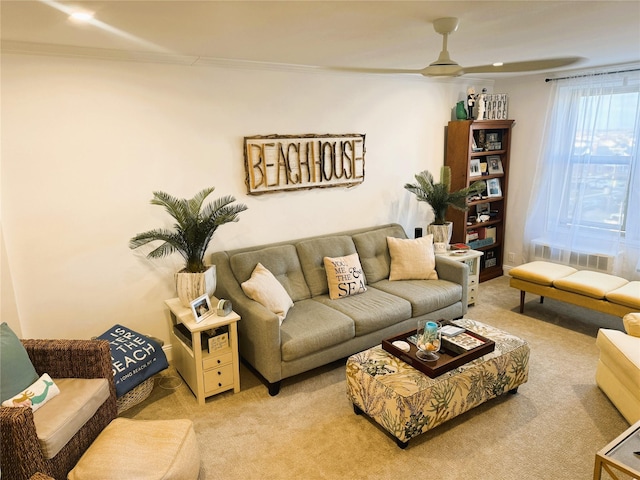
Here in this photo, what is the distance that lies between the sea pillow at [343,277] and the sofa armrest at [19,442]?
228 centimetres

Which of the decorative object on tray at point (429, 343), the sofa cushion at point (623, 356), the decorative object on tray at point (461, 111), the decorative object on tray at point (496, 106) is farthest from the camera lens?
the decorative object on tray at point (496, 106)

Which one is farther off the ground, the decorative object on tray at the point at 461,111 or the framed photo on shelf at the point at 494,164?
the decorative object on tray at the point at 461,111

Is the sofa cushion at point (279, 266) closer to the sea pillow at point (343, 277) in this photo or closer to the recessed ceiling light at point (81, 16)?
the sea pillow at point (343, 277)

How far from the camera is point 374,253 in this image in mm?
4234

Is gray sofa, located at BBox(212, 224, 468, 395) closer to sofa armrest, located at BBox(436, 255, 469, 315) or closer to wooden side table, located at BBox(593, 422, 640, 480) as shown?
sofa armrest, located at BBox(436, 255, 469, 315)

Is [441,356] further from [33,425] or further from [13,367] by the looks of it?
[13,367]

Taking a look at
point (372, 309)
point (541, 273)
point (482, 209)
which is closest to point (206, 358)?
point (372, 309)

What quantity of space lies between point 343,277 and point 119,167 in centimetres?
192

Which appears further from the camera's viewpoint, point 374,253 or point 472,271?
point 472,271

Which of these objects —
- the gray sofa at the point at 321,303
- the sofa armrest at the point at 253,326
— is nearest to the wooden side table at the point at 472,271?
the gray sofa at the point at 321,303

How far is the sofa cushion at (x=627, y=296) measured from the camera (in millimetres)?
3553

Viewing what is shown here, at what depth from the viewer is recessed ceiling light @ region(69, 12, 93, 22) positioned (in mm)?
2023

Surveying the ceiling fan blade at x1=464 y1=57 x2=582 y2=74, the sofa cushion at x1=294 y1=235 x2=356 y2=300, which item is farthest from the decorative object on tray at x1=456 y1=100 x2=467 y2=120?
the ceiling fan blade at x1=464 y1=57 x2=582 y2=74

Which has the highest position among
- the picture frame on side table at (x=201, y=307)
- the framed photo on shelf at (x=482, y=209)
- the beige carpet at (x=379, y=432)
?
the framed photo on shelf at (x=482, y=209)
